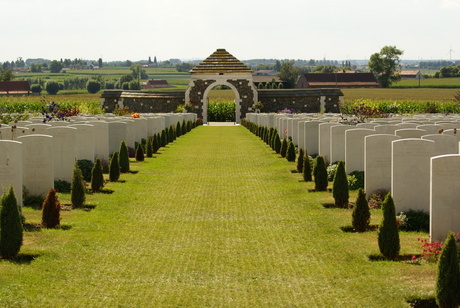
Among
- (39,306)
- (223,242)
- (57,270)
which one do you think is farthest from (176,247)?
(39,306)

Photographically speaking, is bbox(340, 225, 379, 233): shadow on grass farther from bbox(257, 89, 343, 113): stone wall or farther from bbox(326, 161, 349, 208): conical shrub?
bbox(257, 89, 343, 113): stone wall

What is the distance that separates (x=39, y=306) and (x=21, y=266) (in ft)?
6.40

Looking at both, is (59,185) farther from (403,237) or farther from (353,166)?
(403,237)

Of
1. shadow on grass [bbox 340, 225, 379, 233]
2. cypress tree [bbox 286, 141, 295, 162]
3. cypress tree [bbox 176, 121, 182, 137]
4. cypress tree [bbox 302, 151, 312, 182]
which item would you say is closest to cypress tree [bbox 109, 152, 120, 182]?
cypress tree [bbox 302, 151, 312, 182]

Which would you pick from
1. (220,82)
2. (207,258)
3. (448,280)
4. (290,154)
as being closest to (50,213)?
(207,258)

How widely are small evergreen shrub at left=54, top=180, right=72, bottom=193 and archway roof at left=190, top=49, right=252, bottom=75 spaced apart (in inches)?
2075

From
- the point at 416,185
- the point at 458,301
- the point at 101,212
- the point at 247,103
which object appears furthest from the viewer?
the point at 247,103

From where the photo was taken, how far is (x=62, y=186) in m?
19.0

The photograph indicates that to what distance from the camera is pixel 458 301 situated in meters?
8.87

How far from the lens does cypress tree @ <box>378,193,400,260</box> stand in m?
11.2

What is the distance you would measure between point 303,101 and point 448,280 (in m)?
64.1

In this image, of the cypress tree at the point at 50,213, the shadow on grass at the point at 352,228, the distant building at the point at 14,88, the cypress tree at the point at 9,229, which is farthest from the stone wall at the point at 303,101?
the distant building at the point at 14,88

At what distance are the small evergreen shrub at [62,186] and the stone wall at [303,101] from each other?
53900mm

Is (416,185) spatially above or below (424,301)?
above
